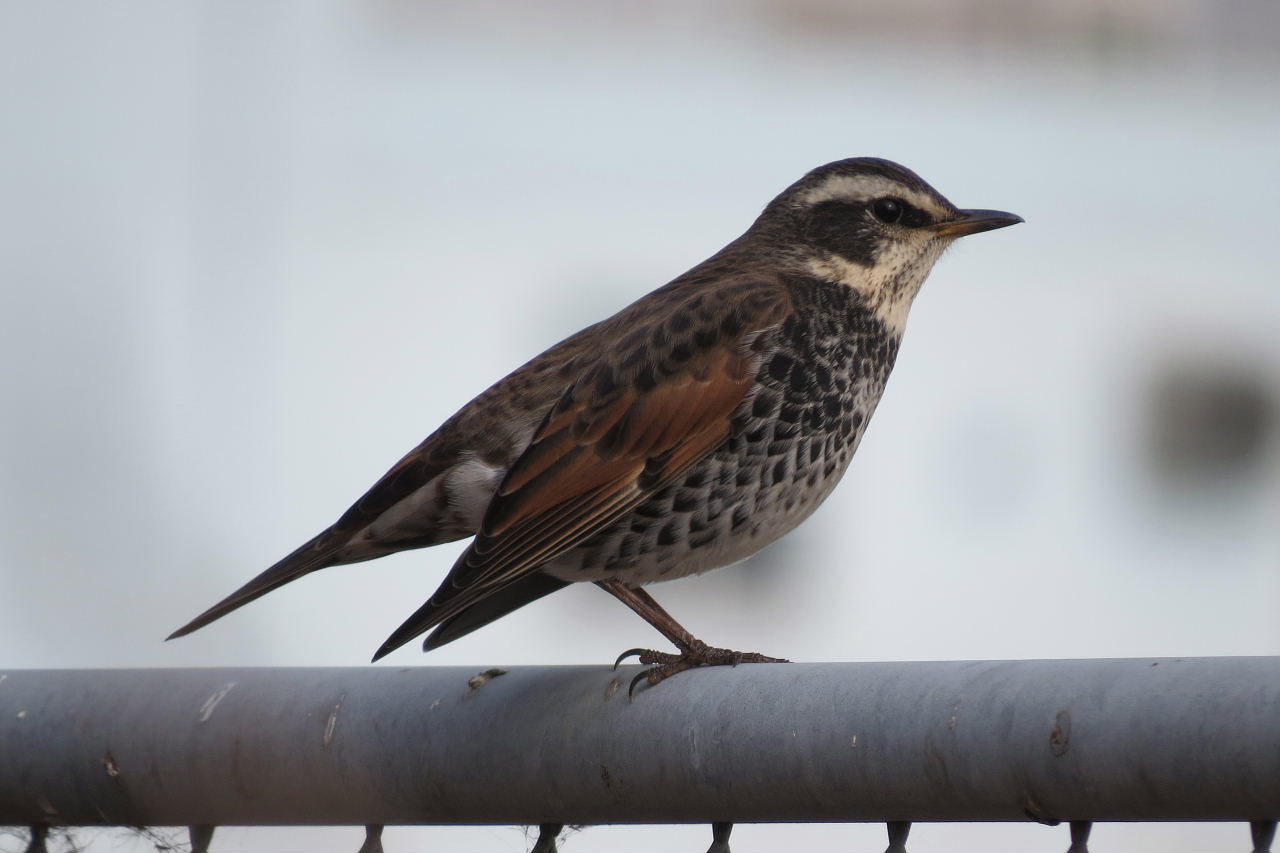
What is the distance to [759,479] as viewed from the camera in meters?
4.11

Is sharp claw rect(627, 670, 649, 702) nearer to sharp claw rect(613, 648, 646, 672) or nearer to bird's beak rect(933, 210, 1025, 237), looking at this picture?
sharp claw rect(613, 648, 646, 672)

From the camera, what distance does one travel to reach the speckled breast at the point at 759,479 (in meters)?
4.09

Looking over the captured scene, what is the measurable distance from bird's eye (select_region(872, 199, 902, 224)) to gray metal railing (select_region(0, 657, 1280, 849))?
2431 mm

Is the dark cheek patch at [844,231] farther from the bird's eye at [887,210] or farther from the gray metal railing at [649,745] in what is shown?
the gray metal railing at [649,745]

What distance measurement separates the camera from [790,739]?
225 cm

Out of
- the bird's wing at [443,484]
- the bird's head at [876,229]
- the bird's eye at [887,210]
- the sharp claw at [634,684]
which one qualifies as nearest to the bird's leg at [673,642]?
the sharp claw at [634,684]

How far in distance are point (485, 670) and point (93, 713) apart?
2.18 ft

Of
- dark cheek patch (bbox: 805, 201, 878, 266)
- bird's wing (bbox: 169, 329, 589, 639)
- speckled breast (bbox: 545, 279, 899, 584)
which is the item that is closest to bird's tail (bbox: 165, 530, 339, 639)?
bird's wing (bbox: 169, 329, 589, 639)

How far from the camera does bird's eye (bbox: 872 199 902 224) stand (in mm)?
4961

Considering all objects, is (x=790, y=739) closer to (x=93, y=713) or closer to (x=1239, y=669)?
(x=1239, y=669)

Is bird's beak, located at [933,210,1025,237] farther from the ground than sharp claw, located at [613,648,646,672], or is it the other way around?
bird's beak, located at [933,210,1025,237]

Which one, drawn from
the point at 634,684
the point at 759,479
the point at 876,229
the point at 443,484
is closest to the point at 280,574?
the point at 443,484

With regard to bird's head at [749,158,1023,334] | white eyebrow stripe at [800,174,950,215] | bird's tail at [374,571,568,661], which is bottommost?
bird's tail at [374,571,568,661]

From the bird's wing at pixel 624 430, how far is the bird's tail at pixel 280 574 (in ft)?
1.79
